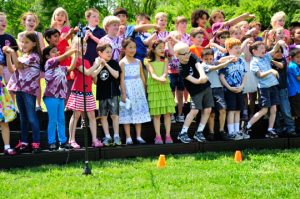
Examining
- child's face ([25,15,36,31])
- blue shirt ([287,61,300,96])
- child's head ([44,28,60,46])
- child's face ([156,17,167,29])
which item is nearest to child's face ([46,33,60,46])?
child's head ([44,28,60,46])

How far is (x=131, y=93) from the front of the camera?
836 centimetres

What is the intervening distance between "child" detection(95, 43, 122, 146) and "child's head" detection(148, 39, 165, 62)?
0.72 meters

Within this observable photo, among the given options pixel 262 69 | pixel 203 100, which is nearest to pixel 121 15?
pixel 203 100

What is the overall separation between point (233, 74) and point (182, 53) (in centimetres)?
109

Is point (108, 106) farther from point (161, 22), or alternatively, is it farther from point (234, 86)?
point (234, 86)

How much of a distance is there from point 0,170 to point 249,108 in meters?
4.86

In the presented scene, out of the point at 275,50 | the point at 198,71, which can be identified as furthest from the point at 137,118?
the point at 275,50

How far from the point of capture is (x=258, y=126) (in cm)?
961

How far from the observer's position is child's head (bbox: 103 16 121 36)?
27.9ft

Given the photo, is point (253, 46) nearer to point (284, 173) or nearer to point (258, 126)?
point (258, 126)

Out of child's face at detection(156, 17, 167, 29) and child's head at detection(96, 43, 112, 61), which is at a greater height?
child's face at detection(156, 17, 167, 29)

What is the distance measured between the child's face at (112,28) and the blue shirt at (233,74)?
2.00 metres

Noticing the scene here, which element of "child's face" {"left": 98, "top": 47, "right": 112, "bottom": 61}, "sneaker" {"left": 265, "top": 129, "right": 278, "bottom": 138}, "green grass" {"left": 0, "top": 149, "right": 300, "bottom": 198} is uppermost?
"child's face" {"left": 98, "top": 47, "right": 112, "bottom": 61}

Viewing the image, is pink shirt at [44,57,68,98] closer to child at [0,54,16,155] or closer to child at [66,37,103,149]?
child at [66,37,103,149]
